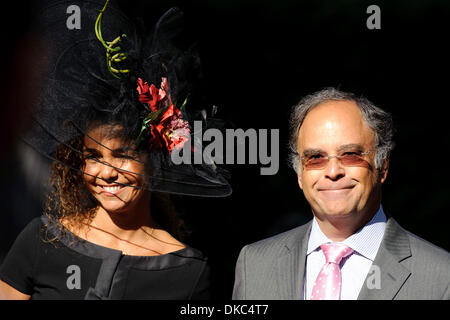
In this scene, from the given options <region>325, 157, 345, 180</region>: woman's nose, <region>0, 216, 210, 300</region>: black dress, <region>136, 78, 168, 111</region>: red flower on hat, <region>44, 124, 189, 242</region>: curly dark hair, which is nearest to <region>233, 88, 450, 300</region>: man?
<region>325, 157, 345, 180</region>: woman's nose

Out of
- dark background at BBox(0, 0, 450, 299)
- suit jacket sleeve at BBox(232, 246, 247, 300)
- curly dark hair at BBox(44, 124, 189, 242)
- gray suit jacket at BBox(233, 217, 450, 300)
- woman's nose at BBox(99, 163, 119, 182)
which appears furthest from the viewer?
dark background at BBox(0, 0, 450, 299)

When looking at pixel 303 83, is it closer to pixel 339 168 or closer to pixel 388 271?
pixel 339 168

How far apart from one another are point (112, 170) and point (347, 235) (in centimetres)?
123

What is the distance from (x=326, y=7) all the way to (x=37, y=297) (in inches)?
120

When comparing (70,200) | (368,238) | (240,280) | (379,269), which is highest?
(70,200)

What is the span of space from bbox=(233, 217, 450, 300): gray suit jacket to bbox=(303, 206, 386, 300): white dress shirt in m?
0.04

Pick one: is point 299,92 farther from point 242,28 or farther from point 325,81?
point 242,28

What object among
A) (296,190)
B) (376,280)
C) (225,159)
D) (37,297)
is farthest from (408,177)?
(37,297)

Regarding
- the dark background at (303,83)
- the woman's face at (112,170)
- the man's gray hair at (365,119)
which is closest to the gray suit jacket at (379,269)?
the man's gray hair at (365,119)

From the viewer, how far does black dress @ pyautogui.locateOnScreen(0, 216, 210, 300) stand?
3.42 m

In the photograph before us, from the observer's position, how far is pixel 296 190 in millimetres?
5145

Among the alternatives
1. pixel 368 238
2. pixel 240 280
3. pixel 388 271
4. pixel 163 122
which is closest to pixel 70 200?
pixel 163 122

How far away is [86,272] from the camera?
3.45 m

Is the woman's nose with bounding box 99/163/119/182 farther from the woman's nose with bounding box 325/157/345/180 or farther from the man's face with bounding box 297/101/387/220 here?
the woman's nose with bounding box 325/157/345/180
